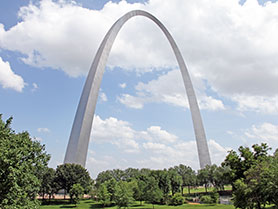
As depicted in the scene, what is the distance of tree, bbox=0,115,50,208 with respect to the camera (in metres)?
12.3

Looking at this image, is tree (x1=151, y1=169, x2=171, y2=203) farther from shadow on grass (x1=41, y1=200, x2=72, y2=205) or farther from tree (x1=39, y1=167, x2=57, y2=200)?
tree (x1=39, y1=167, x2=57, y2=200)

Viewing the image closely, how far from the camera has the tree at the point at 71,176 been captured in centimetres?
4328

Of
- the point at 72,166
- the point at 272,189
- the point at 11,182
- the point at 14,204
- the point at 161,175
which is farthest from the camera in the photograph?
the point at 161,175

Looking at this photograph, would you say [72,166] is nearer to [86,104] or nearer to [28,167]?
[86,104]

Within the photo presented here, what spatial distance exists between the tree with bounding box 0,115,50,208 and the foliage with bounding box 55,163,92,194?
27.8 m

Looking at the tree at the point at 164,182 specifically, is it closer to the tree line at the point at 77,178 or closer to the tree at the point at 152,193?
the tree line at the point at 77,178

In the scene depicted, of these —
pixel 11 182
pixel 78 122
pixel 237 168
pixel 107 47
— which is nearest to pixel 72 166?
pixel 78 122

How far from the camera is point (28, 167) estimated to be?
45.5ft

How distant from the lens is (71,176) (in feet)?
144

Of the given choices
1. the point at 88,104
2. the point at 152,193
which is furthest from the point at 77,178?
the point at 88,104

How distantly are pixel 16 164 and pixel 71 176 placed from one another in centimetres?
3291

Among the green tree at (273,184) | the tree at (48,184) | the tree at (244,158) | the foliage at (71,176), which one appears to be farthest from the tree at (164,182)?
the green tree at (273,184)

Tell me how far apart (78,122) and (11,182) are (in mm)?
24596

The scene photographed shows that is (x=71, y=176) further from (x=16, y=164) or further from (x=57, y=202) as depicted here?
(x=16, y=164)
